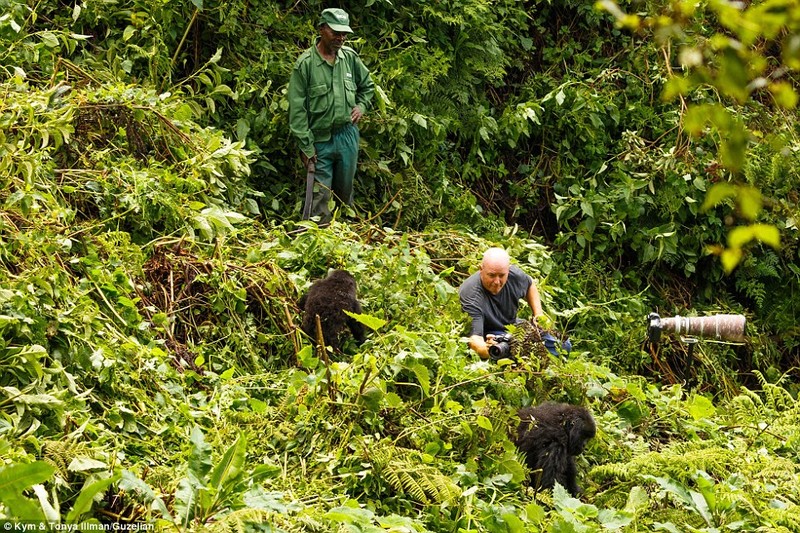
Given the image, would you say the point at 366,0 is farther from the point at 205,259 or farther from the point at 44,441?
the point at 44,441

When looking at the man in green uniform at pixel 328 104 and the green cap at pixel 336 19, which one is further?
the man in green uniform at pixel 328 104

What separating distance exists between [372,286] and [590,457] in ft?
6.70

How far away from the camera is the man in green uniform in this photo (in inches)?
332

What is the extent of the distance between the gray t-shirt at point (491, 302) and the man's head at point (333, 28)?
7.58 feet

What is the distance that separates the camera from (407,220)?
9.75 metres

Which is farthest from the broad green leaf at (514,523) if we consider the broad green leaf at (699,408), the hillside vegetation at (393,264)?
the broad green leaf at (699,408)

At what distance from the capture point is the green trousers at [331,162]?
8664 mm

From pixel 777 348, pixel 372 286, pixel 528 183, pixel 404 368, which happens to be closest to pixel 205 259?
pixel 372 286

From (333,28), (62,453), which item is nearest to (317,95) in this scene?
(333,28)

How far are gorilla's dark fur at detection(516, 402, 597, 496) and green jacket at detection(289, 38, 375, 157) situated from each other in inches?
147

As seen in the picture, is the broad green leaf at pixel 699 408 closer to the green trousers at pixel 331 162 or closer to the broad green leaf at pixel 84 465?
the green trousers at pixel 331 162

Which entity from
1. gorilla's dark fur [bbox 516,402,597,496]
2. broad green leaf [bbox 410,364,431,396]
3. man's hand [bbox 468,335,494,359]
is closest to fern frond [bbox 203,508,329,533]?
broad green leaf [bbox 410,364,431,396]

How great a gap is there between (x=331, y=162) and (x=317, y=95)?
23.2 inches

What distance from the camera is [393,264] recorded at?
24.2 ft
